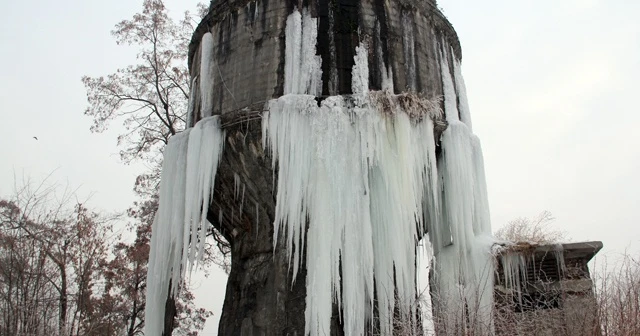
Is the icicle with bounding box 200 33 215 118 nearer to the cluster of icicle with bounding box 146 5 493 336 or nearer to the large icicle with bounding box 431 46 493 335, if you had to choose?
the cluster of icicle with bounding box 146 5 493 336

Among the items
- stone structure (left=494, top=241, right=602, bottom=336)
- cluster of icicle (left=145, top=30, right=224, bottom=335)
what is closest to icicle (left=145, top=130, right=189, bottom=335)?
cluster of icicle (left=145, top=30, right=224, bottom=335)

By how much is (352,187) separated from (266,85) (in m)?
2.03

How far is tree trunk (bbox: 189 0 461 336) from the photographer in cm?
834

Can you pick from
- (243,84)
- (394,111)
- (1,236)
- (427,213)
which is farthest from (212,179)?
(1,236)

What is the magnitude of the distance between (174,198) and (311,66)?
2876 millimetres

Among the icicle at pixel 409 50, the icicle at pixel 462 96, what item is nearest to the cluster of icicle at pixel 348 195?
the icicle at pixel 409 50

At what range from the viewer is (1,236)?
13.4 m

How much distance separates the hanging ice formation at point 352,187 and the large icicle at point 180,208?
1008mm

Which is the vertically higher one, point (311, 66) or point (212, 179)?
point (311, 66)

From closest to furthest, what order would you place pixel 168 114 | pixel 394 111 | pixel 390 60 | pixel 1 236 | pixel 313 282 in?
pixel 313 282 → pixel 394 111 → pixel 390 60 → pixel 1 236 → pixel 168 114

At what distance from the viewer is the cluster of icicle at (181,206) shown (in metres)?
8.49

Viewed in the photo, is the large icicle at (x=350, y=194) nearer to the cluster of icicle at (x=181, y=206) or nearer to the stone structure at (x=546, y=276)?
the cluster of icicle at (x=181, y=206)

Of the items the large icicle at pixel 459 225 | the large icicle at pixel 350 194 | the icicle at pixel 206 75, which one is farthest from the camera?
the icicle at pixel 206 75

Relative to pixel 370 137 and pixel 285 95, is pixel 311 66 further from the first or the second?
pixel 370 137
